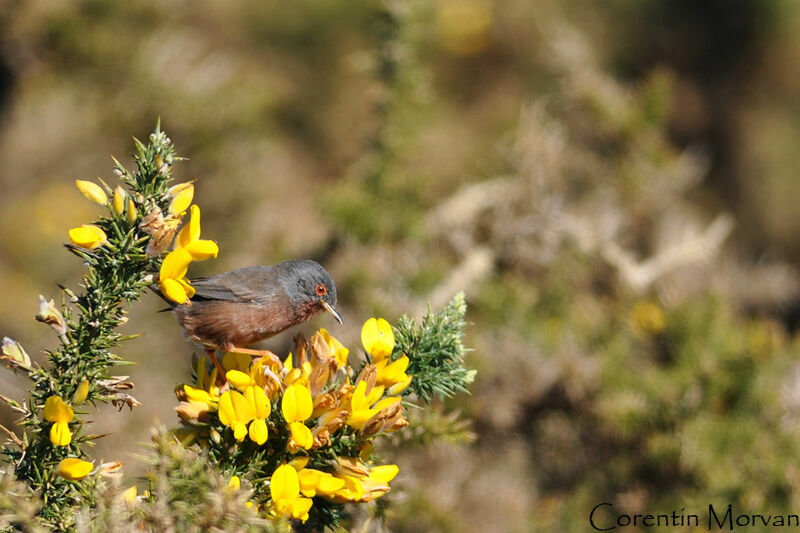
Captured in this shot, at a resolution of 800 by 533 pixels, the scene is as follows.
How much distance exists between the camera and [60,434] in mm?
1510

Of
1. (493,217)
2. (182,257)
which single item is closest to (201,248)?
(182,257)

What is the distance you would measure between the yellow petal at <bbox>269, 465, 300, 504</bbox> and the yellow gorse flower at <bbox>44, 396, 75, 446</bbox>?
1.48ft

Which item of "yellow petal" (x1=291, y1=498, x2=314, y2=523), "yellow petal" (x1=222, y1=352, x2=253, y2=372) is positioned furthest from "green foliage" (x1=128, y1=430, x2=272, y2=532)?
"yellow petal" (x1=222, y1=352, x2=253, y2=372)

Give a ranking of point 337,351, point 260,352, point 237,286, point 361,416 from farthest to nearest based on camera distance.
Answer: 1. point 237,286
2. point 260,352
3. point 337,351
4. point 361,416

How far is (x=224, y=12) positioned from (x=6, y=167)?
2483 millimetres

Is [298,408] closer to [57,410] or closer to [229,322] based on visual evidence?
[57,410]

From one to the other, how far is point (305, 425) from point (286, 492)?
6.7 inches

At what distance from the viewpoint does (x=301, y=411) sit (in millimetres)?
1541

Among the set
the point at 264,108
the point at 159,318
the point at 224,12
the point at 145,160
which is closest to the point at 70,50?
the point at 264,108

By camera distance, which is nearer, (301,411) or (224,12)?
(301,411)

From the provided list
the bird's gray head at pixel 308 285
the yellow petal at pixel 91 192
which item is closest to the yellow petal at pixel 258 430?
the yellow petal at pixel 91 192

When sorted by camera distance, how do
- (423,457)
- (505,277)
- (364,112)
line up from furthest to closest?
1. (364,112)
2. (505,277)
3. (423,457)

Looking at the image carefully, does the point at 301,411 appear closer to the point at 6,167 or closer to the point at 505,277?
the point at 505,277

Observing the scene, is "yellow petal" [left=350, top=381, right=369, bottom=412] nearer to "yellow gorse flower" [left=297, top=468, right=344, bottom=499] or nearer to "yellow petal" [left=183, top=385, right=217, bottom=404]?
"yellow gorse flower" [left=297, top=468, right=344, bottom=499]
